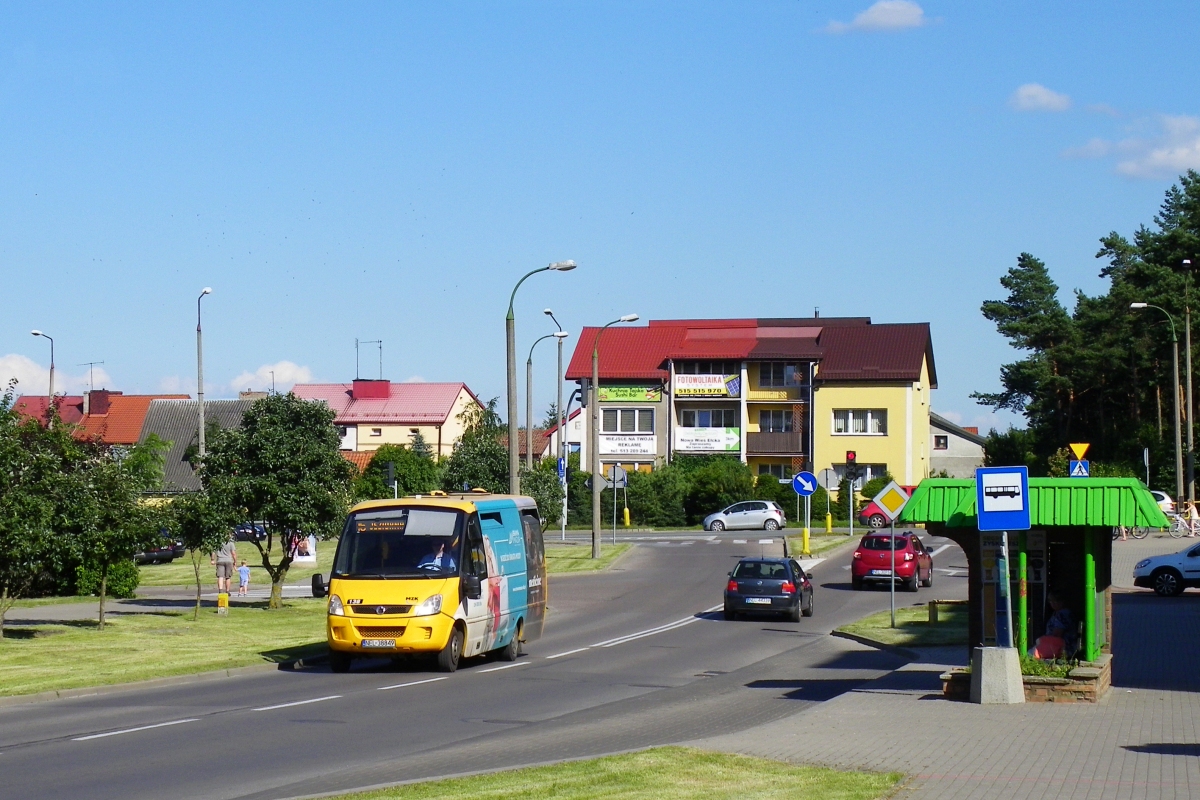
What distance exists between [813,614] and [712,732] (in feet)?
61.8

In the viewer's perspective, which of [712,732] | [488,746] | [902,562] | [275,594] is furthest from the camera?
[902,562]

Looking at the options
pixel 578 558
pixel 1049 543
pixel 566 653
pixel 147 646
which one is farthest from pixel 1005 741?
pixel 578 558

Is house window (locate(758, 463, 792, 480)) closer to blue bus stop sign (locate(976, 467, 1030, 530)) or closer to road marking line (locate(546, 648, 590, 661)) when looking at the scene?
road marking line (locate(546, 648, 590, 661))

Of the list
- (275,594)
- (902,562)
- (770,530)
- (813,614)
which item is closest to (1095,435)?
(770,530)

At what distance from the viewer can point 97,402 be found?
337 feet

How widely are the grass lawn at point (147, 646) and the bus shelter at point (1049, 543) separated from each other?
35.2ft

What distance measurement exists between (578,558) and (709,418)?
111ft

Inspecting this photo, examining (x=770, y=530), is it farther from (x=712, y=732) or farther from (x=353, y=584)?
(x=712, y=732)

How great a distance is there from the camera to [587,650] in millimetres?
24984

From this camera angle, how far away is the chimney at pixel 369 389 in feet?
362

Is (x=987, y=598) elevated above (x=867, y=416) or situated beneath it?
situated beneath

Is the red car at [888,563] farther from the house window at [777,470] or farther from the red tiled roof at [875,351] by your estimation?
the house window at [777,470]

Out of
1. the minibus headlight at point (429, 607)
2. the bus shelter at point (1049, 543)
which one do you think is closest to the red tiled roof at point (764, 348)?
the minibus headlight at point (429, 607)

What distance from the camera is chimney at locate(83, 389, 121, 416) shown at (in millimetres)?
102000
